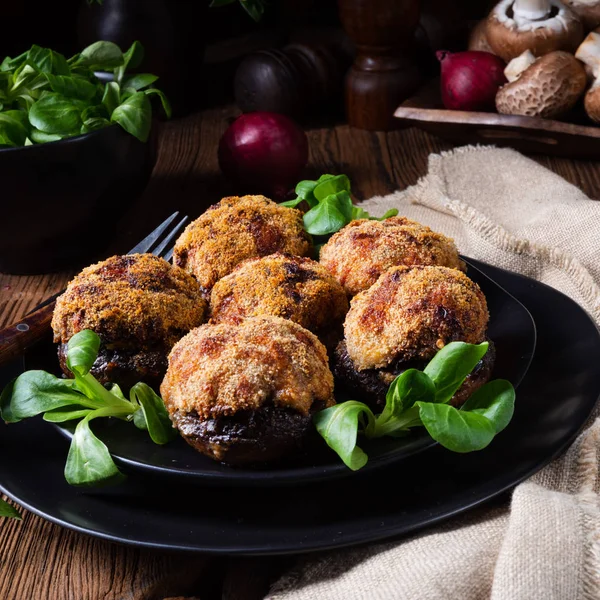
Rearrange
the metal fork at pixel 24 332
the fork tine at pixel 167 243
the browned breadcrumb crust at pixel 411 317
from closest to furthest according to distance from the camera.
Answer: the browned breadcrumb crust at pixel 411 317 → the metal fork at pixel 24 332 → the fork tine at pixel 167 243

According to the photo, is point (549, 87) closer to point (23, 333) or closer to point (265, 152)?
point (265, 152)

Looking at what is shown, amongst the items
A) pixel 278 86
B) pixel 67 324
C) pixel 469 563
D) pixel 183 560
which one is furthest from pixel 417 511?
pixel 278 86

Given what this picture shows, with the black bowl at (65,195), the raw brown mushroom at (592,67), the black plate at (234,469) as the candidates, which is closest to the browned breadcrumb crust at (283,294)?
the black plate at (234,469)

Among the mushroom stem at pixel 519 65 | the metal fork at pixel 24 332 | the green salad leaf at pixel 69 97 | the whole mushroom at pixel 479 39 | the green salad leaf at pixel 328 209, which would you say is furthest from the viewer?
the whole mushroom at pixel 479 39

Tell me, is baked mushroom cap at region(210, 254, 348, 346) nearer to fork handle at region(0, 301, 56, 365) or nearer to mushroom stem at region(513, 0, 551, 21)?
fork handle at region(0, 301, 56, 365)

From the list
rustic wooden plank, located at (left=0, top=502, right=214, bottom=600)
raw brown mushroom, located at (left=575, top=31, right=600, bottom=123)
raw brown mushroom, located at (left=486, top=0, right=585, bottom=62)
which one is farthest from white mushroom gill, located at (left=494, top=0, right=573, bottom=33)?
rustic wooden plank, located at (left=0, top=502, right=214, bottom=600)

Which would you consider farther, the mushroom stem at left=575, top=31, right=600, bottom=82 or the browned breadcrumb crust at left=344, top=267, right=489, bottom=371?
the mushroom stem at left=575, top=31, right=600, bottom=82

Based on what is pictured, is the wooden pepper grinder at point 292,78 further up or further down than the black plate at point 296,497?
further down

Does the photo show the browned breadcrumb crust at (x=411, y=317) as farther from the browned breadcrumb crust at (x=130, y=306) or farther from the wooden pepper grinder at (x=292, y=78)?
the wooden pepper grinder at (x=292, y=78)
